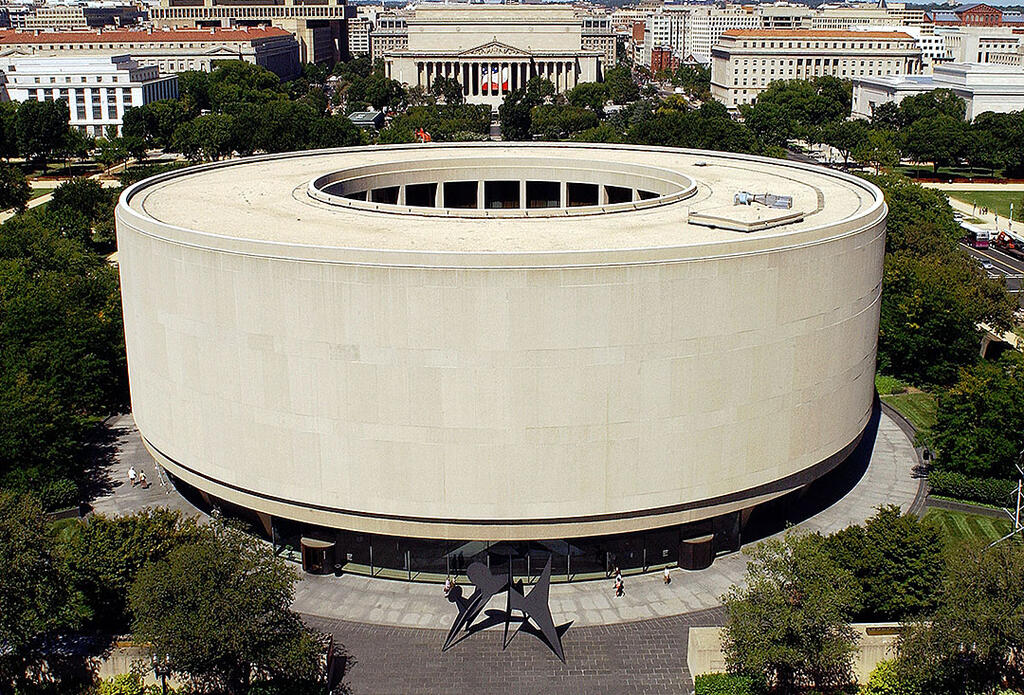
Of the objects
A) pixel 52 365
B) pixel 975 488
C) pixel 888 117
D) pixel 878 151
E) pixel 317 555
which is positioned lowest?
pixel 317 555

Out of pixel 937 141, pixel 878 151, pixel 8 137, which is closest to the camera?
pixel 878 151

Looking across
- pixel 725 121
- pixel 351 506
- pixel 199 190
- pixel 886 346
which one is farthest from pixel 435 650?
pixel 725 121

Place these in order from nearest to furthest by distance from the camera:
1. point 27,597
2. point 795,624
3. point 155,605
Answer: point 795,624
point 155,605
point 27,597

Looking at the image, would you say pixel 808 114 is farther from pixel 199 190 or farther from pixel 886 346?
pixel 199 190

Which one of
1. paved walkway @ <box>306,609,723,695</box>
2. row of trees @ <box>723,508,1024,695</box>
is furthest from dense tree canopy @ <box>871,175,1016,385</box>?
paved walkway @ <box>306,609,723,695</box>

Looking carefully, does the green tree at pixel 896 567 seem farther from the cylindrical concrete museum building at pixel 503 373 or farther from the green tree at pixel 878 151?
the green tree at pixel 878 151

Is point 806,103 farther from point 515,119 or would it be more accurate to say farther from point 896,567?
point 896,567

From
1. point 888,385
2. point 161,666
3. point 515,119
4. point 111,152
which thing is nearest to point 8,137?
point 111,152
